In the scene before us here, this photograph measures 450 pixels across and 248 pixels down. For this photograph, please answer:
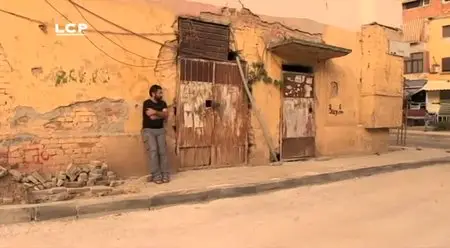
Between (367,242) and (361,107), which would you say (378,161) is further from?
(367,242)

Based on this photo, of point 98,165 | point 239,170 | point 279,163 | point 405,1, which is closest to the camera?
point 98,165

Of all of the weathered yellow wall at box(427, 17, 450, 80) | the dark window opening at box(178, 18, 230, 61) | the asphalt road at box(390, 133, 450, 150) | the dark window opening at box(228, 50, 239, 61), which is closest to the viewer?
the dark window opening at box(178, 18, 230, 61)

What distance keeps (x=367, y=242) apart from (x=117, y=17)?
5856 mm

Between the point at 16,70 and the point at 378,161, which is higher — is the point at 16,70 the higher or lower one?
the higher one

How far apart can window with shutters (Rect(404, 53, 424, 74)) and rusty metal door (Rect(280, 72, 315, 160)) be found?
31.7 m

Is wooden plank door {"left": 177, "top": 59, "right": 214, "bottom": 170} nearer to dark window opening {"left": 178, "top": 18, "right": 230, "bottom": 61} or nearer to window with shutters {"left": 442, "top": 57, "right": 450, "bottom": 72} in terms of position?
dark window opening {"left": 178, "top": 18, "right": 230, "bottom": 61}

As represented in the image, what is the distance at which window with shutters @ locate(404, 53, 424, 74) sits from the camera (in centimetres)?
4038

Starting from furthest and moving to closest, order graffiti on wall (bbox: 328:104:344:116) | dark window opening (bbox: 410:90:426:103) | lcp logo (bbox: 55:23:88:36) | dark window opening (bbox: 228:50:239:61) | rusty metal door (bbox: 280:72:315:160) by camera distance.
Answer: dark window opening (bbox: 410:90:426:103)
graffiti on wall (bbox: 328:104:344:116)
rusty metal door (bbox: 280:72:315:160)
dark window opening (bbox: 228:50:239:61)
lcp logo (bbox: 55:23:88:36)

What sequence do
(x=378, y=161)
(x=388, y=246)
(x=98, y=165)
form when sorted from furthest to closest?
(x=378, y=161) < (x=98, y=165) < (x=388, y=246)

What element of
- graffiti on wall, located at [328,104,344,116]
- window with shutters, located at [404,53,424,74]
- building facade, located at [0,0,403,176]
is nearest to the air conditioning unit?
window with shutters, located at [404,53,424,74]

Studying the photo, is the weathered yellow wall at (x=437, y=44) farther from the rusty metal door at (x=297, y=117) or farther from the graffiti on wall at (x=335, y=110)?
the rusty metal door at (x=297, y=117)

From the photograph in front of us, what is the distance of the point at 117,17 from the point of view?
8797 millimetres

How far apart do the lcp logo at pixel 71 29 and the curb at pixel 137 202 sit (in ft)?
9.96

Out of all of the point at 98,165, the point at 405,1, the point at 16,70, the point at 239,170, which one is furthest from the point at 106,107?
the point at 405,1
